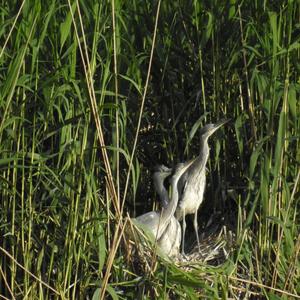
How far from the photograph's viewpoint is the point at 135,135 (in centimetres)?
548

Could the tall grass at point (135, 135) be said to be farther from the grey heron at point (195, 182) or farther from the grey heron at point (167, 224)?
the grey heron at point (167, 224)

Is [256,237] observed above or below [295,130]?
below

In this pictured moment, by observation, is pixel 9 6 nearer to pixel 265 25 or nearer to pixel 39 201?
pixel 39 201

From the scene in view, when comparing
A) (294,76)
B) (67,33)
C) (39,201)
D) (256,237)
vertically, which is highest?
(67,33)

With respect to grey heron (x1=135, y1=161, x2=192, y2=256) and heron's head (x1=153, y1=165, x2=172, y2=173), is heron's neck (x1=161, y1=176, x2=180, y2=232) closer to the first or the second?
grey heron (x1=135, y1=161, x2=192, y2=256)

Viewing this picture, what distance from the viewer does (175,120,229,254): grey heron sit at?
5668 mm

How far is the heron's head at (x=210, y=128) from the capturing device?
561 cm

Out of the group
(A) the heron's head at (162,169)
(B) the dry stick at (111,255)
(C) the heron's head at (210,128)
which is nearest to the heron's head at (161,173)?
(A) the heron's head at (162,169)

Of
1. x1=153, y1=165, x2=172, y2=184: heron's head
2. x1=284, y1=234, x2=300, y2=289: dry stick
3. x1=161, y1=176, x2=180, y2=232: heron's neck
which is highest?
x1=153, y1=165, x2=172, y2=184: heron's head

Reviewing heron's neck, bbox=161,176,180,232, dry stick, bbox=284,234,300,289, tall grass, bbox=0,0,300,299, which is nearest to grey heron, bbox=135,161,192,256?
heron's neck, bbox=161,176,180,232

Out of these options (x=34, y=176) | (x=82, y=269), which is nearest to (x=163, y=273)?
(x=82, y=269)

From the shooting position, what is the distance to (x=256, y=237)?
559 centimetres

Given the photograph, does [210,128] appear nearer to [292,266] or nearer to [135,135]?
[135,135]

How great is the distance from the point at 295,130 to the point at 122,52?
99 centimetres
